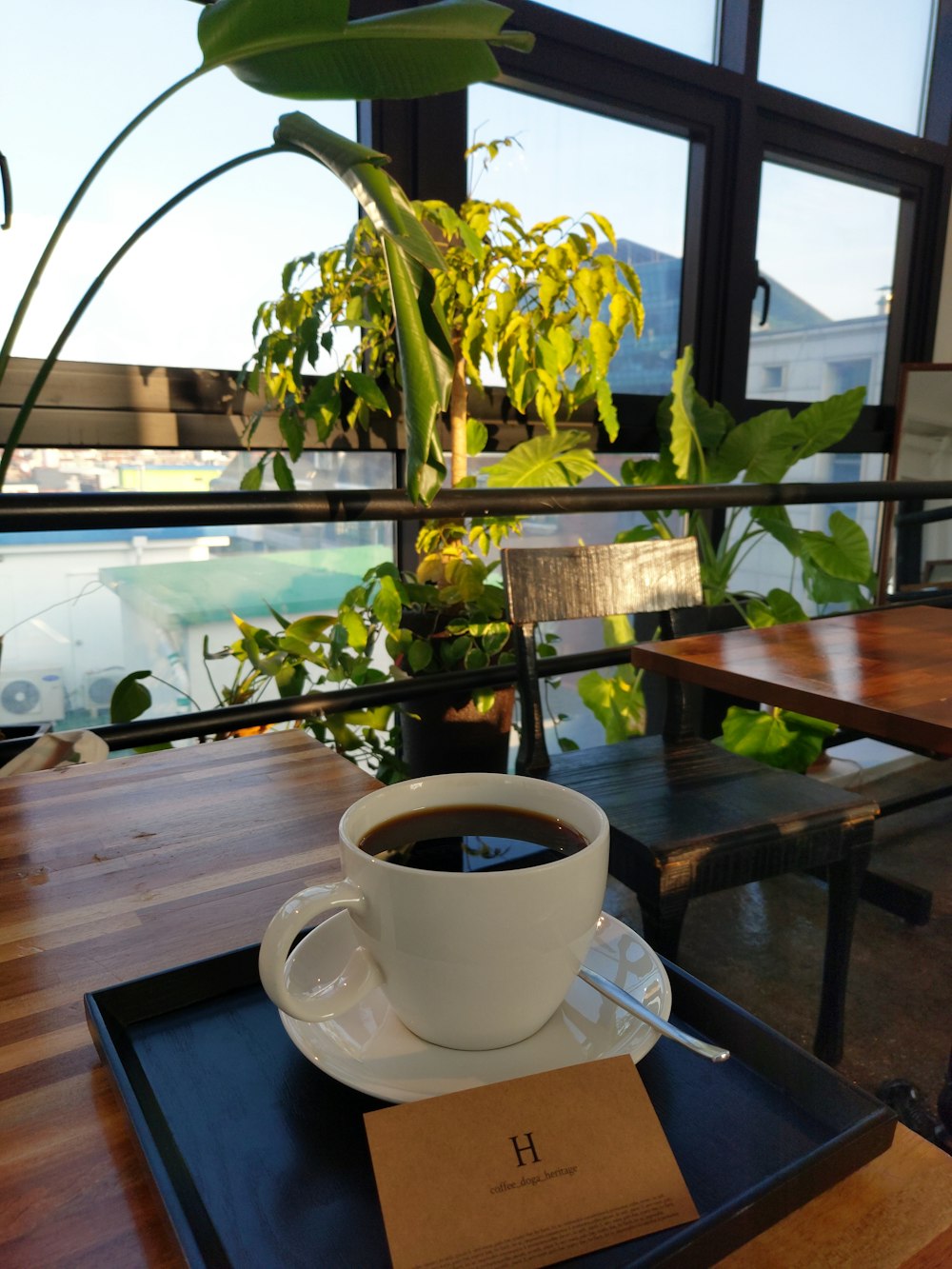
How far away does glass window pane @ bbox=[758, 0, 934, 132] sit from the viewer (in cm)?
301

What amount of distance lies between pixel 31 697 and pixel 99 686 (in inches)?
5.7

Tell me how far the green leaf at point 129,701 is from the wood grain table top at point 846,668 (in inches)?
32.6

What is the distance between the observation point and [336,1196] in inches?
10.6

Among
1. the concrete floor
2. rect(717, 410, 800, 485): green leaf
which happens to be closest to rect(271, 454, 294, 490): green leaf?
the concrete floor

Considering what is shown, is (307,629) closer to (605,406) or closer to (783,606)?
(605,406)

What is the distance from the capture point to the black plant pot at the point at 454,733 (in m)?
1.93

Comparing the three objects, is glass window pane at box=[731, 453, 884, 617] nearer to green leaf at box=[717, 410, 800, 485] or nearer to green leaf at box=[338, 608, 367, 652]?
green leaf at box=[717, 410, 800, 485]

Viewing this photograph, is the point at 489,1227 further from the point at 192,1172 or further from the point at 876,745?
the point at 876,745

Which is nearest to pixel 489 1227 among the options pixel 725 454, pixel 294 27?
pixel 294 27

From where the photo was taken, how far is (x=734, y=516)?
2.61 m

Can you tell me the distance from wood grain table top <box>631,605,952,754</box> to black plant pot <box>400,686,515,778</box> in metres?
0.76

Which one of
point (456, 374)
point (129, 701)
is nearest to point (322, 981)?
point (129, 701)

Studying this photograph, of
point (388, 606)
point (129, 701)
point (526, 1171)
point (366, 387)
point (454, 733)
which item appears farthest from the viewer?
point (454, 733)

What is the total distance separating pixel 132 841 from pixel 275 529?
170cm
